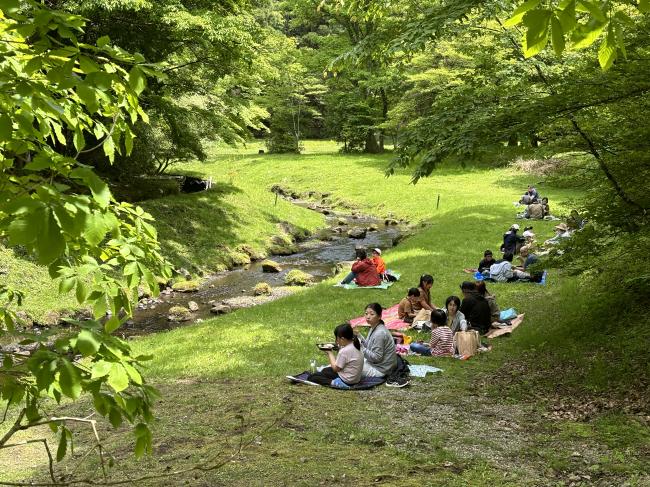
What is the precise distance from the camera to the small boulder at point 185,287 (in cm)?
1773

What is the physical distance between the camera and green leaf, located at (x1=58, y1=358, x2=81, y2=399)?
1.98m

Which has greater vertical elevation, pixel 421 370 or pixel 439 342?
pixel 439 342

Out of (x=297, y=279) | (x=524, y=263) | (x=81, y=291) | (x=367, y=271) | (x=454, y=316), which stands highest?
(x=81, y=291)

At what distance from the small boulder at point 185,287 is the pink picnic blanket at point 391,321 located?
725cm

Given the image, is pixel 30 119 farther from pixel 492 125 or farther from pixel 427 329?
pixel 427 329

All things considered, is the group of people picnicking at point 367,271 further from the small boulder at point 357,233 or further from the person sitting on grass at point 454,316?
the small boulder at point 357,233

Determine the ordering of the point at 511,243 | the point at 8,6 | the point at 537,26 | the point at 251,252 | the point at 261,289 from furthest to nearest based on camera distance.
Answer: the point at 251,252
the point at 261,289
the point at 511,243
the point at 8,6
the point at 537,26

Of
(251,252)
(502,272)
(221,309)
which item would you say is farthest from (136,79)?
(251,252)

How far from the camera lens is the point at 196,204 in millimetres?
24000

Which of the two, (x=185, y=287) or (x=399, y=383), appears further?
(x=185, y=287)

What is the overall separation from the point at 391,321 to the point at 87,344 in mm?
10596

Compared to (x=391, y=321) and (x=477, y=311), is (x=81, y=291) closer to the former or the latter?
(x=477, y=311)

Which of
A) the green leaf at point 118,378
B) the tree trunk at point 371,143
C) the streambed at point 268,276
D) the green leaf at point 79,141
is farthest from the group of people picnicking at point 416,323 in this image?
the tree trunk at point 371,143

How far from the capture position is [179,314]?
15.3 meters
